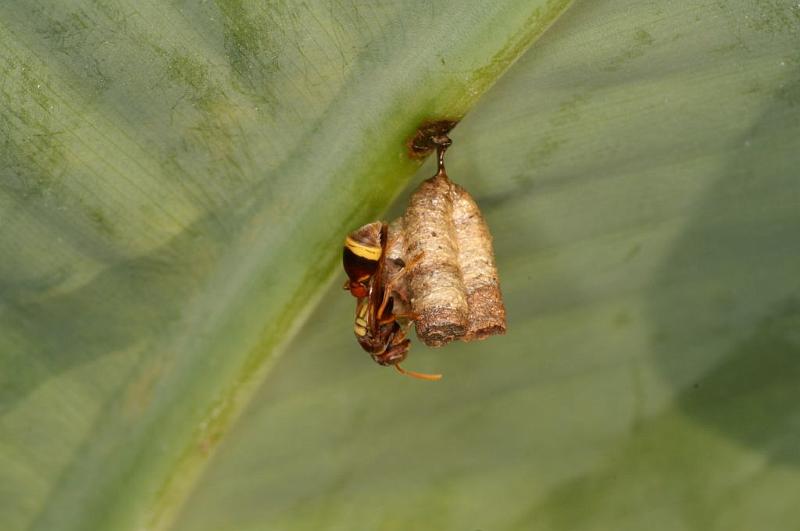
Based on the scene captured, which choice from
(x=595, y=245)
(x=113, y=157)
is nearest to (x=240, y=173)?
(x=113, y=157)

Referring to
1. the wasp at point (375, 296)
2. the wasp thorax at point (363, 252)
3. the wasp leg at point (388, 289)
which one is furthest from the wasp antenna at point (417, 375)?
the wasp thorax at point (363, 252)

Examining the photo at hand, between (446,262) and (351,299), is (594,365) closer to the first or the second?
(446,262)

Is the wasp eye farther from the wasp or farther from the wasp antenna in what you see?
the wasp antenna

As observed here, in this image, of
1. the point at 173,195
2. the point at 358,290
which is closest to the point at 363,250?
the point at 358,290

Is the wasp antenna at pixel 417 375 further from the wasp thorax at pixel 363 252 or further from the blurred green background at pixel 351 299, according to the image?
the wasp thorax at pixel 363 252

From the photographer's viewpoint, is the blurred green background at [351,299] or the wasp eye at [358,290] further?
the wasp eye at [358,290]

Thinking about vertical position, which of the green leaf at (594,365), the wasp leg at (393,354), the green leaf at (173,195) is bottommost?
the green leaf at (594,365)

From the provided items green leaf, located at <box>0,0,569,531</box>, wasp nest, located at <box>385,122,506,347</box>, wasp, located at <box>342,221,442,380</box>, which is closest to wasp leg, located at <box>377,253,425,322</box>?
wasp, located at <box>342,221,442,380</box>
